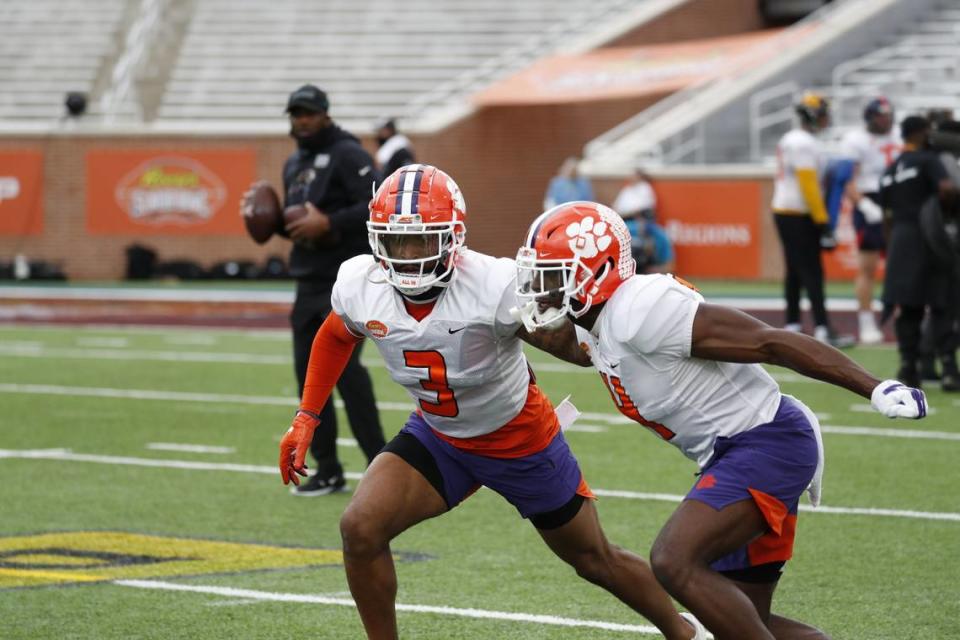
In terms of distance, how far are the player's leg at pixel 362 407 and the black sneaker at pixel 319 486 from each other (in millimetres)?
271

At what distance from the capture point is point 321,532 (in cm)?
749

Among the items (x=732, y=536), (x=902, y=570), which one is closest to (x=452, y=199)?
(x=732, y=536)

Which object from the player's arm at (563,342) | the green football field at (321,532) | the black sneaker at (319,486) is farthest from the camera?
the black sneaker at (319,486)

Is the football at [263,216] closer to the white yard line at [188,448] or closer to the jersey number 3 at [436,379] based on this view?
the white yard line at [188,448]

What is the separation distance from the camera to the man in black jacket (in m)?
8.27

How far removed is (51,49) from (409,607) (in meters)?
23.6

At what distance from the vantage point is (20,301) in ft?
70.7

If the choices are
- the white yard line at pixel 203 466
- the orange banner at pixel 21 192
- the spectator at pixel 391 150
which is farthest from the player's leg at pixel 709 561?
the orange banner at pixel 21 192

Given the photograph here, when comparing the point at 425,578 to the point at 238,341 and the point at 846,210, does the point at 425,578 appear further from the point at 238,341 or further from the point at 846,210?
the point at 846,210

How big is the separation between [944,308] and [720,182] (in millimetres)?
10944

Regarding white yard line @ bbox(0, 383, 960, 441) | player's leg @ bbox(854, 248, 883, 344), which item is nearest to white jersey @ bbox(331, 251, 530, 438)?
white yard line @ bbox(0, 383, 960, 441)

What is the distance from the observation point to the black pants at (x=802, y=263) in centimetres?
1345

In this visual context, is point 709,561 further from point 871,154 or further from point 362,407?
point 871,154

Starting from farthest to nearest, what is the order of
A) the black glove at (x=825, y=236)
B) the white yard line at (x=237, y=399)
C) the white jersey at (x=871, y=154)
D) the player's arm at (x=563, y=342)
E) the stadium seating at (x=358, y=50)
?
the stadium seating at (x=358, y=50) < the white jersey at (x=871, y=154) < the black glove at (x=825, y=236) < the white yard line at (x=237, y=399) < the player's arm at (x=563, y=342)
